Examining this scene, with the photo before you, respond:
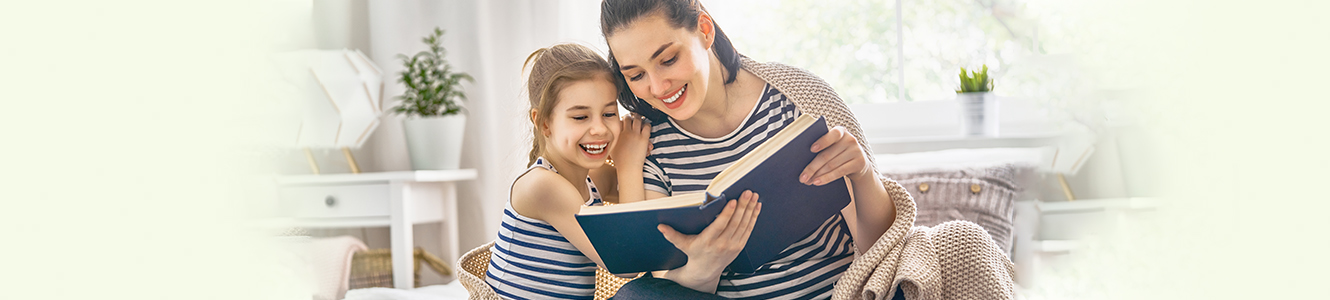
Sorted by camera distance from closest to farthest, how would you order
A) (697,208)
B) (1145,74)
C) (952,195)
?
(697,208), (952,195), (1145,74)

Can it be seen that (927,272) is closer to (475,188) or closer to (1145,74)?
(1145,74)

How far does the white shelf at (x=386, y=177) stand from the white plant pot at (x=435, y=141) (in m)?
0.04

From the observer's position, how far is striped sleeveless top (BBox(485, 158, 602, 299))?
0.93 metres

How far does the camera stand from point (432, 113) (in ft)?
7.67

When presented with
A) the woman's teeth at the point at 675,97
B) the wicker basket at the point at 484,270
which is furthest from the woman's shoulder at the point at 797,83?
the wicker basket at the point at 484,270

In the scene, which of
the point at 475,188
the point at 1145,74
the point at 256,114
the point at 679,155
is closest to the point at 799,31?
the point at 1145,74

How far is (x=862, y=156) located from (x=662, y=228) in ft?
0.74

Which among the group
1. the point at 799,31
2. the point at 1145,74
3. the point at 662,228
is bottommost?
the point at 662,228

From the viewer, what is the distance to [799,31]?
2.41m

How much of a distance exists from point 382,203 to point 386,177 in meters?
0.08

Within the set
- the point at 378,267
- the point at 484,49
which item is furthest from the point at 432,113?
the point at 378,267

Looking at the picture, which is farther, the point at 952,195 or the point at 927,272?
the point at 952,195

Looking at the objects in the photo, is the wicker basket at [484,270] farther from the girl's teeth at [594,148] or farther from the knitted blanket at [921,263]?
the knitted blanket at [921,263]

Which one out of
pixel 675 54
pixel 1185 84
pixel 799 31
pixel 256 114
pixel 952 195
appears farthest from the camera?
pixel 799 31
